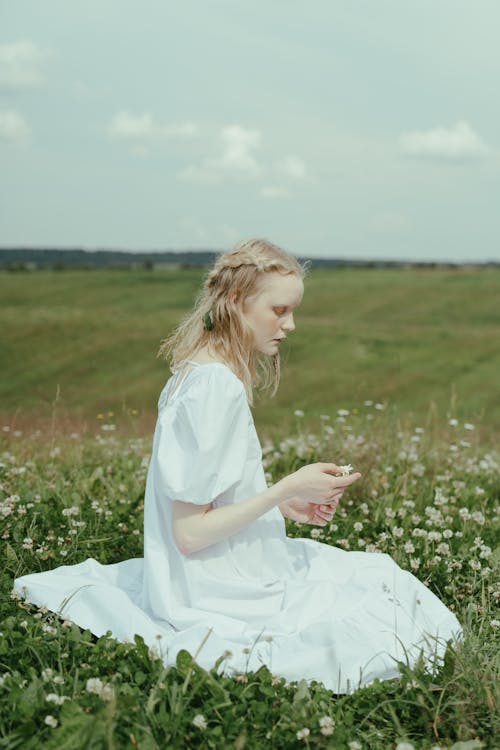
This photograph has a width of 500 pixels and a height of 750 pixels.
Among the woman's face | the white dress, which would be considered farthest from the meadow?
the woman's face

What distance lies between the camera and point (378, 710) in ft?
12.2

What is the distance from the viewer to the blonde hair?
12.8 feet

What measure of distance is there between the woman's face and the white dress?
30 centimetres

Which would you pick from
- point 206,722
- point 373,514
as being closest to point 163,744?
point 206,722

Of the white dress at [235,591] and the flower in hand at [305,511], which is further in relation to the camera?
the flower in hand at [305,511]

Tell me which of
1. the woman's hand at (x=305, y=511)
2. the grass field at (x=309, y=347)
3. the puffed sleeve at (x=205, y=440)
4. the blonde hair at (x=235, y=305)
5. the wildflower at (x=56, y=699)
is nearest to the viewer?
the wildflower at (x=56, y=699)

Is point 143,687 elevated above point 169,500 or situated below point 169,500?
below

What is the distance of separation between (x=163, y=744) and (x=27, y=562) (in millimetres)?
2169

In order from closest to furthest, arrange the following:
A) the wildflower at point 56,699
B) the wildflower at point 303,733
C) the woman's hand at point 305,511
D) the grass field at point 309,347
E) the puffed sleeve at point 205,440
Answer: the wildflower at point 303,733 → the wildflower at point 56,699 → the puffed sleeve at point 205,440 → the woman's hand at point 305,511 → the grass field at point 309,347

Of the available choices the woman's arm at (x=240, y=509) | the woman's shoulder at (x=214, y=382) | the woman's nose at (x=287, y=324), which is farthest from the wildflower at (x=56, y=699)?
the woman's nose at (x=287, y=324)

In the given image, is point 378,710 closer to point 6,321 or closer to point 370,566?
point 370,566

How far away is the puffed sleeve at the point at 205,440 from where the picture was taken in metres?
3.66

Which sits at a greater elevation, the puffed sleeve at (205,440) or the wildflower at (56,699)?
the puffed sleeve at (205,440)

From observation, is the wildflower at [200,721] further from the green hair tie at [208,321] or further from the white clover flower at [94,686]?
the green hair tie at [208,321]
